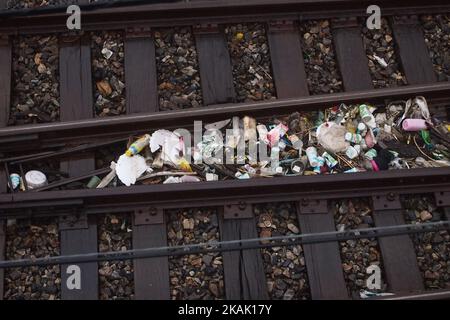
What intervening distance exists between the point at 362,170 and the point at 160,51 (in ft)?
7.06

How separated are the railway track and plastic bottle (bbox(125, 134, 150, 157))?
89 mm

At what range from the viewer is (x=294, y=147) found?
5652 mm

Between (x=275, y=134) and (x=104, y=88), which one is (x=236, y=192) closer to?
(x=275, y=134)

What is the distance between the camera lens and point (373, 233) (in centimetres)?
521

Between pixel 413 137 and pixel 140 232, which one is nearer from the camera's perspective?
pixel 140 232

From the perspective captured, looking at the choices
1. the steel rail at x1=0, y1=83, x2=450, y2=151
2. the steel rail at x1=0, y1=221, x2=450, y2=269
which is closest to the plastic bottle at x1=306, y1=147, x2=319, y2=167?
the steel rail at x1=0, y1=83, x2=450, y2=151

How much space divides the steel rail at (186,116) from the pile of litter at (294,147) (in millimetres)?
75

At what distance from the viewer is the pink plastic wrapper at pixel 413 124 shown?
577 cm

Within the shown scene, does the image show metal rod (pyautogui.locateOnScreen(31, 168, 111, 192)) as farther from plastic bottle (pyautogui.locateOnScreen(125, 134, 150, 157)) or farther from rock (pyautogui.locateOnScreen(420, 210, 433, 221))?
rock (pyautogui.locateOnScreen(420, 210, 433, 221))

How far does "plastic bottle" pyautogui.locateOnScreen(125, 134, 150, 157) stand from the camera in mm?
5461

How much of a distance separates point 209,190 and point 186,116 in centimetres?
74
